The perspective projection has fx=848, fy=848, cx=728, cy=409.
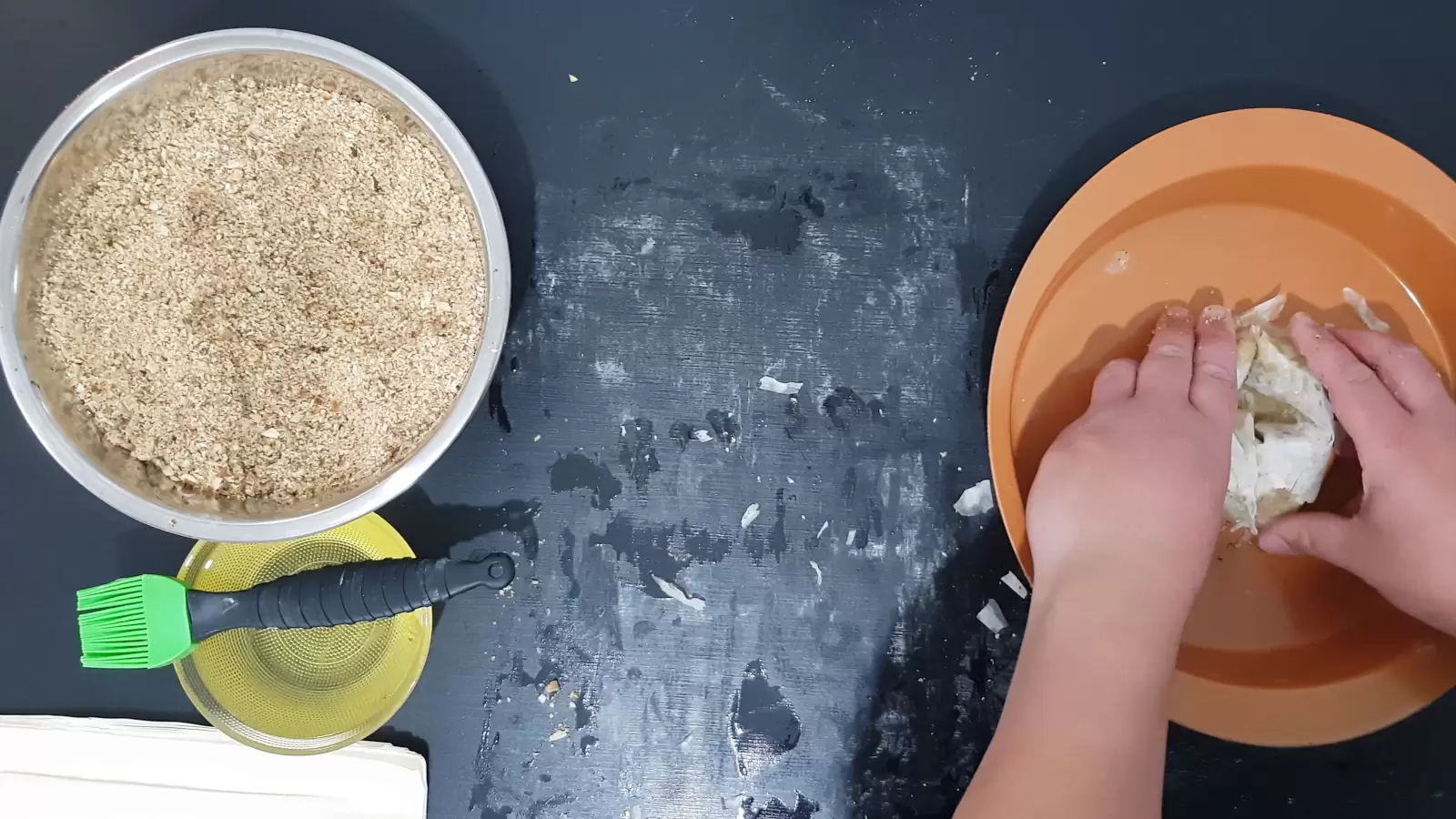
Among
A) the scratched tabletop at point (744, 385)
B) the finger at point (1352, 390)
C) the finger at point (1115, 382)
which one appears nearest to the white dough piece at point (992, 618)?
the scratched tabletop at point (744, 385)

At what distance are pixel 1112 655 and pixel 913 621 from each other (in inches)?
6.1

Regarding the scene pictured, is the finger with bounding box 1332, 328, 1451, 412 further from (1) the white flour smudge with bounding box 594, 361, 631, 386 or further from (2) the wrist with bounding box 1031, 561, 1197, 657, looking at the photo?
(1) the white flour smudge with bounding box 594, 361, 631, 386

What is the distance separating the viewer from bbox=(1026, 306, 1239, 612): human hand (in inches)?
24.1

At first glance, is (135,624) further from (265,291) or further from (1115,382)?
(1115,382)

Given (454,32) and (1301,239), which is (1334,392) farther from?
(454,32)

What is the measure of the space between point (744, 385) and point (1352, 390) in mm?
459

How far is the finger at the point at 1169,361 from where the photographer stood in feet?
2.11

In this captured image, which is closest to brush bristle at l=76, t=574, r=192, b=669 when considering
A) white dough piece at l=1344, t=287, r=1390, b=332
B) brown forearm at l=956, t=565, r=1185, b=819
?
brown forearm at l=956, t=565, r=1185, b=819

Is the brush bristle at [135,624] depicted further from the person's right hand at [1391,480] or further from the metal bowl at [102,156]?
the person's right hand at [1391,480]

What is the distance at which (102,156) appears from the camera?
0.62m

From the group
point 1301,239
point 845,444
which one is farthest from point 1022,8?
point 845,444

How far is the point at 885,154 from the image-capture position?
2.32ft

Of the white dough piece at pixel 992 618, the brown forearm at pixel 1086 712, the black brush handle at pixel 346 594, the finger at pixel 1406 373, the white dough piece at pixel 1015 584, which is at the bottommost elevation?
the black brush handle at pixel 346 594

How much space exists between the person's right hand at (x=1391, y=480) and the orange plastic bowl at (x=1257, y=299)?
43mm
